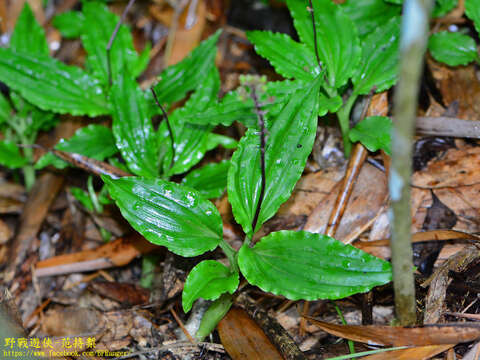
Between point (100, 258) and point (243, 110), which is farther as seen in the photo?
point (100, 258)

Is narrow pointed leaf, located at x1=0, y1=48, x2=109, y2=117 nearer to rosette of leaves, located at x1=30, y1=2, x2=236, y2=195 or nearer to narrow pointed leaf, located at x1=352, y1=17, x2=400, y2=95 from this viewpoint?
rosette of leaves, located at x1=30, y1=2, x2=236, y2=195

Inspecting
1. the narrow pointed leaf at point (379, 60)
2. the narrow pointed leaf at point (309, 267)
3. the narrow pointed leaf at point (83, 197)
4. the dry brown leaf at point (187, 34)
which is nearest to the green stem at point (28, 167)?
the narrow pointed leaf at point (83, 197)

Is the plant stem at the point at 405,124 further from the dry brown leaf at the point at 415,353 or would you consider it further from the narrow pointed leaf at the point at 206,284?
the narrow pointed leaf at the point at 206,284

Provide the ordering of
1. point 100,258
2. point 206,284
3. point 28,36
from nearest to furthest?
point 206,284 → point 100,258 → point 28,36

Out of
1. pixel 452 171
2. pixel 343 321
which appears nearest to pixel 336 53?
pixel 452 171

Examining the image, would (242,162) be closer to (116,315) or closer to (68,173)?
(116,315)

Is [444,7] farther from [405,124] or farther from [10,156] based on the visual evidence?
[10,156]

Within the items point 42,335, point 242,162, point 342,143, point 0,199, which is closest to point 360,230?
point 342,143
